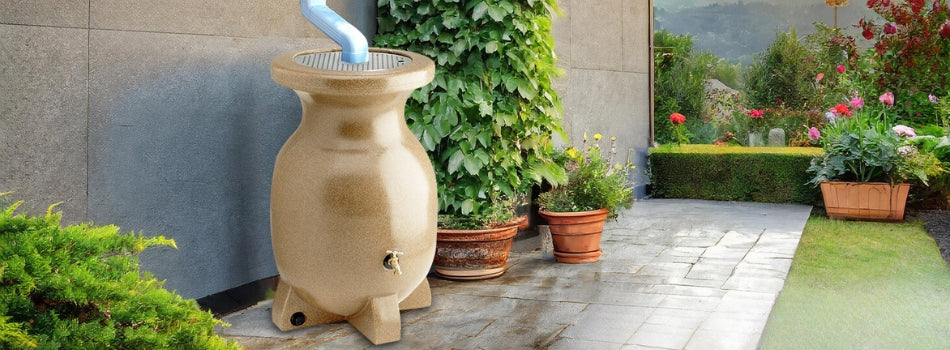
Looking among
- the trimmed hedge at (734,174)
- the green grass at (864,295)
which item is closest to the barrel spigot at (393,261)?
the green grass at (864,295)

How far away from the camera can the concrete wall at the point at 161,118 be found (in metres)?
2.66

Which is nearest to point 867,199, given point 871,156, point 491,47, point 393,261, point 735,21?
point 871,156

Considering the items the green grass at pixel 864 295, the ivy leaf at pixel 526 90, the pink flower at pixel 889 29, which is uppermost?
the pink flower at pixel 889 29

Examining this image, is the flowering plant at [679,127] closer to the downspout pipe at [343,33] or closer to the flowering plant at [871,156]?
the flowering plant at [871,156]

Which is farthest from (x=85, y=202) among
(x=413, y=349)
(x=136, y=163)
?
(x=413, y=349)

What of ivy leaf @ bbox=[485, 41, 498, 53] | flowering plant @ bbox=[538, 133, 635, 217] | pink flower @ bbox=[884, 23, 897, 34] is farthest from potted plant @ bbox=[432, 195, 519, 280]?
pink flower @ bbox=[884, 23, 897, 34]

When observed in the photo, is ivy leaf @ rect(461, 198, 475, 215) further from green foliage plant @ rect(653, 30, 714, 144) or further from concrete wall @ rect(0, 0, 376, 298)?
green foliage plant @ rect(653, 30, 714, 144)

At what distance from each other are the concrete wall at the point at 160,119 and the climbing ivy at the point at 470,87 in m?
0.50

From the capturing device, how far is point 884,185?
6.11 m

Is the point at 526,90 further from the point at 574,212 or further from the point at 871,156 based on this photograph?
the point at 871,156

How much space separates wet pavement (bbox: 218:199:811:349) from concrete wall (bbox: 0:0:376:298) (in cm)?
40

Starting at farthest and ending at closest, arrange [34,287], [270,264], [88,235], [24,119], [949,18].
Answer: [949,18]
[270,264]
[24,119]
[88,235]
[34,287]

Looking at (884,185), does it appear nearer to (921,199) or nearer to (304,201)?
(921,199)

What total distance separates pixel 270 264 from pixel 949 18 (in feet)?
21.2
